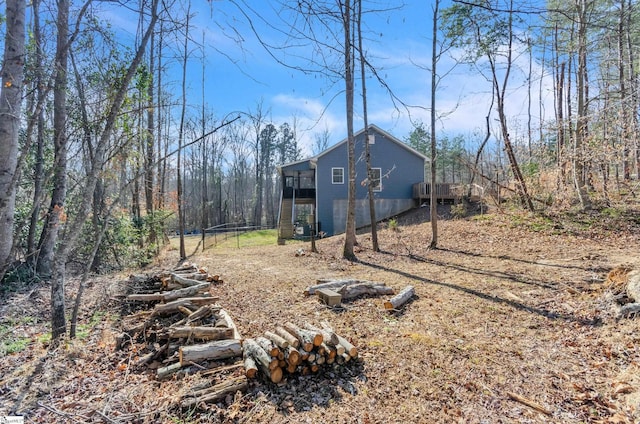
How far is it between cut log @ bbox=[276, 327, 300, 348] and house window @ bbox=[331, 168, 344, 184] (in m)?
15.6

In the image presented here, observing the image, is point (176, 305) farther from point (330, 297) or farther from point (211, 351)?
point (330, 297)

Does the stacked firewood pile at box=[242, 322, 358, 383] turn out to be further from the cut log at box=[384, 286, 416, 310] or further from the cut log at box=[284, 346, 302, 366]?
the cut log at box=[384, 286, 416, 310]

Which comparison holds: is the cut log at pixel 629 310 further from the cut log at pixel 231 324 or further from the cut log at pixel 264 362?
the cut log at pixel 231 324

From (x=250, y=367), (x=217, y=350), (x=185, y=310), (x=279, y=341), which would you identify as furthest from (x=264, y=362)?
(x=185, y=310)

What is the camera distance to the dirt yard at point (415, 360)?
105 inches

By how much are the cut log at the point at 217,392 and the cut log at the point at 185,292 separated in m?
2.61

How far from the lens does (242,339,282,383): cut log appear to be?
3.03 metres

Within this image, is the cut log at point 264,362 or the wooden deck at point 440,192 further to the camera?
the wooden deck at point 440,192

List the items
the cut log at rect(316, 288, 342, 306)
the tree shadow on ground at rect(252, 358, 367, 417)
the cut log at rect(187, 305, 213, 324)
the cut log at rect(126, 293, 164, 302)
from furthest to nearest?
the cut log at rect(126, 293, 164, 302) → the cut log at rect(316, 288, 342, 306) → the cut log at rect(187, 305, 213, 324) → the tree shadow on ground at rect(252, 358, 367, 417)

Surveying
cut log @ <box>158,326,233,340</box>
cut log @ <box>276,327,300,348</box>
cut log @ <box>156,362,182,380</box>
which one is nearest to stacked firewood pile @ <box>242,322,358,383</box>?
cut log @ <box>276,327,300,348</box>

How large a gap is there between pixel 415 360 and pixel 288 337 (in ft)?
4.90

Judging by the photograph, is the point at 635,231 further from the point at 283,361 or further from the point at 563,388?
the point at 283,361

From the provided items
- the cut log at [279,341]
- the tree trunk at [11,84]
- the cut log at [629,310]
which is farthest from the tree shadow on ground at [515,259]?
the tree trunk at [11,84]

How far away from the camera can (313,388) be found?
3.01 meters
